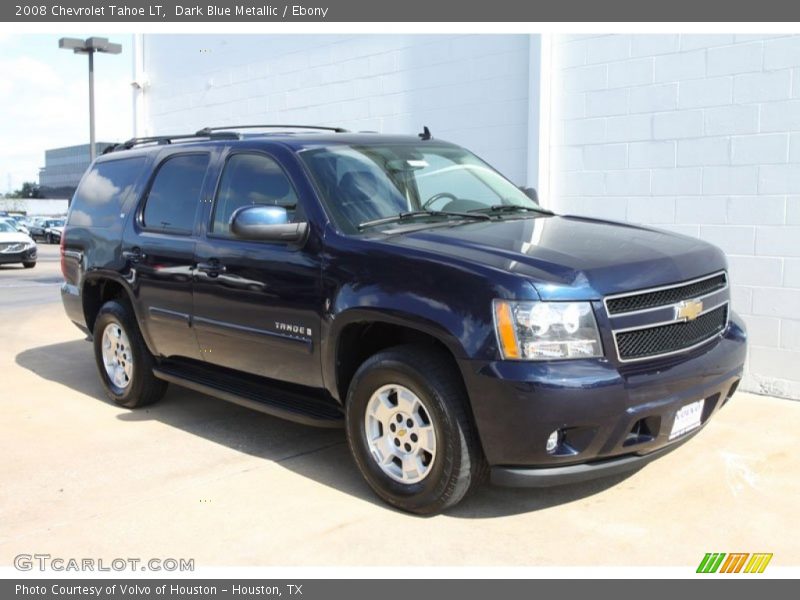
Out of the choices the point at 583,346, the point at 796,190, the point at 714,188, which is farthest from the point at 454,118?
the point at 583,346

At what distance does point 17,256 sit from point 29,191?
112m

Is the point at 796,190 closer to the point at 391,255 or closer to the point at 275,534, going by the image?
the point at 391,255

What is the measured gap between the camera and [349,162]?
503 cm

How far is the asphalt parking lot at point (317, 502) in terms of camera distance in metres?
3.89

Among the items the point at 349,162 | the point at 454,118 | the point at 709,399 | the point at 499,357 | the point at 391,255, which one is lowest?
the point at 709,399

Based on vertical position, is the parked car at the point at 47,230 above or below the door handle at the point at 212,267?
below

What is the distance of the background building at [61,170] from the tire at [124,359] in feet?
321

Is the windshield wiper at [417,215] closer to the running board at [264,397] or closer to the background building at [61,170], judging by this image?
the running board at [264,397]

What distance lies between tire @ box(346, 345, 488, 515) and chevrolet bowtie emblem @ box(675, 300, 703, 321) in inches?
44.7

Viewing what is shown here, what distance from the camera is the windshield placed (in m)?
4.78

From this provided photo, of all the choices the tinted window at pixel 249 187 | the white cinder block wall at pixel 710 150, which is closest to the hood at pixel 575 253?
the tinted window at pixel 249 187

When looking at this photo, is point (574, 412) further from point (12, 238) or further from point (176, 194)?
point (12, 238)

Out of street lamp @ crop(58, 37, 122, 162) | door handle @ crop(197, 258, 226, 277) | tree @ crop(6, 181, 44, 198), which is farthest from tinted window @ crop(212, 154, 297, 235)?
tree @ crop(6, 181, 44, 198)
